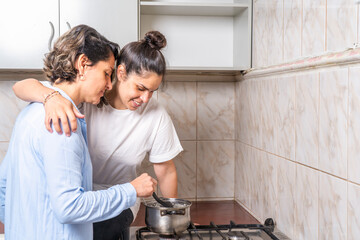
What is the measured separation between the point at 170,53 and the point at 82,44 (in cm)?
119

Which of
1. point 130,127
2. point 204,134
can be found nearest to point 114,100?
point 130,127

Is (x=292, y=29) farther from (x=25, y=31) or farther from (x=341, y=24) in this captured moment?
(x=25, y=31)

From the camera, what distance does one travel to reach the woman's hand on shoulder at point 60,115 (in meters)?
0.94

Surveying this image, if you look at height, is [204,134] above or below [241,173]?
above

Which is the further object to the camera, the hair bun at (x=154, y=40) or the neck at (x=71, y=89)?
the hair bun at (x=154, y=40)

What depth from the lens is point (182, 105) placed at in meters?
2.31

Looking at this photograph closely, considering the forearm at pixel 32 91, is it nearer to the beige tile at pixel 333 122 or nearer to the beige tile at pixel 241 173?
the beige tile at pixel 333 122

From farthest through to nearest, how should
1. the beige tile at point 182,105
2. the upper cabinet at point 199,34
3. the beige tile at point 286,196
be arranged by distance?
the beige tile at point 182,105, the upper cabinet at point 199,34, the beige tile at point 286,196

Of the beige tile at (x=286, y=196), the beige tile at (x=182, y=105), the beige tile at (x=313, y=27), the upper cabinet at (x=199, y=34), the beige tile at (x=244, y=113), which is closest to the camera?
the beige tile at (x=313, y=27)

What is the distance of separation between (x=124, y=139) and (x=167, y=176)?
0.84ft

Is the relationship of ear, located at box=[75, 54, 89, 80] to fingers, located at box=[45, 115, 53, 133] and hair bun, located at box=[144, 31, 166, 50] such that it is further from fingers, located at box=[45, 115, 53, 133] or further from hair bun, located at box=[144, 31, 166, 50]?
hair bun, located at box=[144, 31, 166, 50]

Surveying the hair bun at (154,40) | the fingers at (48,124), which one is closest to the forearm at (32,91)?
the fingers at (48,124)

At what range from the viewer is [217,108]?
2.34 m

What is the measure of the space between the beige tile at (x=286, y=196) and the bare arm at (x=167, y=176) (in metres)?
0.41
